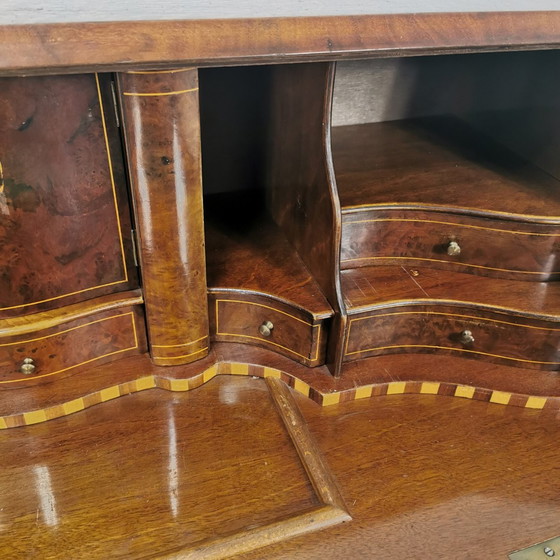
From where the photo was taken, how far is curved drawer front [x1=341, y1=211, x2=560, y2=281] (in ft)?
4.91

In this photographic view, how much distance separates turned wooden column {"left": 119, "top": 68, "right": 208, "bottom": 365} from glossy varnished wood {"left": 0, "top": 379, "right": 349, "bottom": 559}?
171mm

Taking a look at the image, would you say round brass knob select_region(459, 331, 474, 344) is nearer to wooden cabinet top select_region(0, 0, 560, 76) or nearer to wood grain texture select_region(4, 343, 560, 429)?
wood grain texture select_region(4, 343, 560, 429)

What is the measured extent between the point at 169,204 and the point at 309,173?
0.34 meters

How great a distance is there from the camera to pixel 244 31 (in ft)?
3.40

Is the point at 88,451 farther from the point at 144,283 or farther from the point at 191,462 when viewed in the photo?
the point at 144,283

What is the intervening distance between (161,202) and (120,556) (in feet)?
2.18

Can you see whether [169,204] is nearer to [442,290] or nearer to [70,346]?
[70,346]

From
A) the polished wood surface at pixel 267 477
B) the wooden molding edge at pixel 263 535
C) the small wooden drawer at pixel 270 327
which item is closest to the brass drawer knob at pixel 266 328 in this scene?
the small wooden drawer at pixel 270 327

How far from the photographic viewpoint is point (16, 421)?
4.37 feet

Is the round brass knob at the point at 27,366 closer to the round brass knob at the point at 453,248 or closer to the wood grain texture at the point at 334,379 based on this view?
the wood grain texture at the point at 334,379

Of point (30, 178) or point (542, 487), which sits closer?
point (30, 178)

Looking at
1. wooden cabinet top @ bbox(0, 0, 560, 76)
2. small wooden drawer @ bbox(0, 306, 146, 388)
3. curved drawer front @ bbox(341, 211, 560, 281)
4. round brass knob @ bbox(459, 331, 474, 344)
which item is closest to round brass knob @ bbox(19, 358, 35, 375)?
small wooden drawer @ bbox(0, 306, 146, 388)

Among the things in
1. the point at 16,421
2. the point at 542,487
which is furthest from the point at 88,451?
the point at 542,487

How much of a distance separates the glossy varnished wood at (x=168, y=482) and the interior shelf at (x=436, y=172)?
22.5 inches
